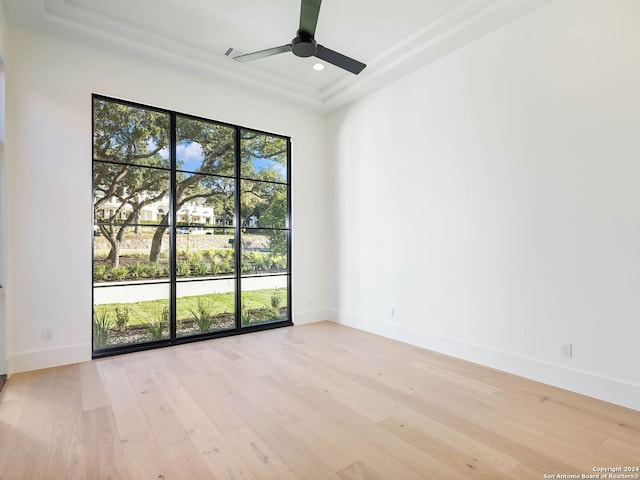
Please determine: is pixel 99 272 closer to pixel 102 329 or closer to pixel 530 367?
pixel 102 329

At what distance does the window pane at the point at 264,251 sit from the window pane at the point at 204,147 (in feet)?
3.02

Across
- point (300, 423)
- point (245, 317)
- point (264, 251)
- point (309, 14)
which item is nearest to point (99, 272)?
point (245, 317)

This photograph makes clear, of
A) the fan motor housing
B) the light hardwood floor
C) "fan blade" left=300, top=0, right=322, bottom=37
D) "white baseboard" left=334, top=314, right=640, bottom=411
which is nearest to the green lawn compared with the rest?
the light hardwood floor

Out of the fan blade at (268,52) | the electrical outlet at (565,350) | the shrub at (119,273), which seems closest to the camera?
the electrical outlet at (565,350)

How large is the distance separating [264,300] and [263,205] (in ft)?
4.44

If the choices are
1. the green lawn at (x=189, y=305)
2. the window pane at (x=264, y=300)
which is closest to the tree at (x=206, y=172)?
the green lawn at (x=189, y=305)

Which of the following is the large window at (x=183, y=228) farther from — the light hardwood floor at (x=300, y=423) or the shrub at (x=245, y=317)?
the light hardwood floor at (x=300, y=423)

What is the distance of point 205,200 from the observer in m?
4.33

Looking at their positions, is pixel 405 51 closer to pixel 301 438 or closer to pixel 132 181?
pixel 132 181

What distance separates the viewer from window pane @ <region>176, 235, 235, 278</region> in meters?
4.13

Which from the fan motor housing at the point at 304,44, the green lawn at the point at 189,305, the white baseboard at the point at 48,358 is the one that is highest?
the fan motor housing at the point at 304,44

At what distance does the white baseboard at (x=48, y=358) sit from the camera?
3160 mm

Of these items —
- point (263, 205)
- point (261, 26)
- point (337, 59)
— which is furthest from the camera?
point (263, 205)

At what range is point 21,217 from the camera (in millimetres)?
3207
